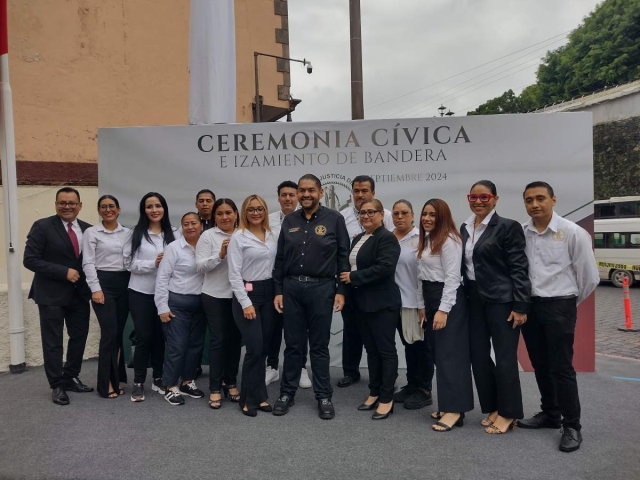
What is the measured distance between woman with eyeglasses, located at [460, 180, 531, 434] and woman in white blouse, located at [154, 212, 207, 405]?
2262 millimetres

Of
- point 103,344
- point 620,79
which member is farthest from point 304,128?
point 620,79

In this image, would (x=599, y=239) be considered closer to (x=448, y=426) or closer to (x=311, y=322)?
(x=448, y=426)

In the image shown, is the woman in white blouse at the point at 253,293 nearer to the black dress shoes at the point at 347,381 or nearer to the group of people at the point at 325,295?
the group of people at the point at 325,295

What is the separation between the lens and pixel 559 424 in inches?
153

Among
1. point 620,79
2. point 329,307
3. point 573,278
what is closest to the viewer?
point 573,278

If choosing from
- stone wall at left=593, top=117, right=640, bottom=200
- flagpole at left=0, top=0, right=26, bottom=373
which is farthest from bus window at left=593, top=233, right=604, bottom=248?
flagpole at left=0, top=0, right=26, bottom=373

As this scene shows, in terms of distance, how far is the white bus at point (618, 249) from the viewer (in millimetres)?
15383

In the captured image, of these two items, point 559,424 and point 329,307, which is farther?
point 329,307

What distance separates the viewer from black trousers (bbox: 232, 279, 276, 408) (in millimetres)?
4176

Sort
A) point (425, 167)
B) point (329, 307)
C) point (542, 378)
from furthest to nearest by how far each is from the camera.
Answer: point (425, 167) < point (329, 307) < point (542, 378)

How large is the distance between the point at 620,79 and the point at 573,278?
39.1m

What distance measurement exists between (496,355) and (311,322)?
1.41m

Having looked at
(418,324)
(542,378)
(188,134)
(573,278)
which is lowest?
(542,378)

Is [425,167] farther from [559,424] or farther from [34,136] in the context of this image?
[34,136]
